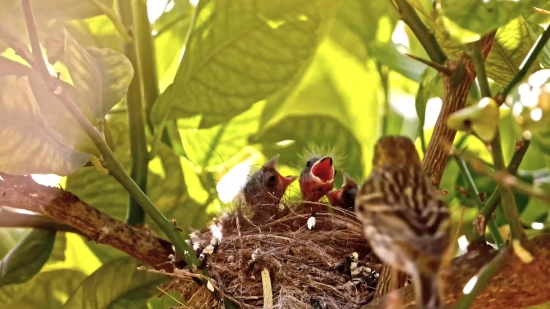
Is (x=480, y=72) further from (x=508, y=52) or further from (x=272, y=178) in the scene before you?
(x=272, y=178)

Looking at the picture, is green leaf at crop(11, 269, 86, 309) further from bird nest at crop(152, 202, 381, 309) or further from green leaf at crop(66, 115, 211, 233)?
bird nest at crop(152, 202, 381, 309)

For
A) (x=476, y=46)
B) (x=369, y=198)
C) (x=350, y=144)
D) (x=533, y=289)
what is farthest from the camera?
(x=350, y=144)

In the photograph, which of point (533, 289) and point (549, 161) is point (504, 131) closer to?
point (549, 161)

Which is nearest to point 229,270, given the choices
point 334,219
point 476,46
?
point 334,219

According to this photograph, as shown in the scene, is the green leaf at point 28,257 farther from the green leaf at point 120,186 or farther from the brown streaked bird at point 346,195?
the brown streaked bird at point 346,195

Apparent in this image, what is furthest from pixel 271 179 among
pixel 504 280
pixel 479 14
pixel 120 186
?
pixel 479 14

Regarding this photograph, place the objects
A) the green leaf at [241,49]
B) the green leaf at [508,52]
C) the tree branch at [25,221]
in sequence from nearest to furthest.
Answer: the green leaf at [508,52]
the tree branch at [25,221]
the green leaf at [241,49]

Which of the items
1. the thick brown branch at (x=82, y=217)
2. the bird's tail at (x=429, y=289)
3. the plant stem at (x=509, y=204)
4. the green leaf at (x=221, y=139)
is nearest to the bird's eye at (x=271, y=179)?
the green leaf at (x=221, y=139)
